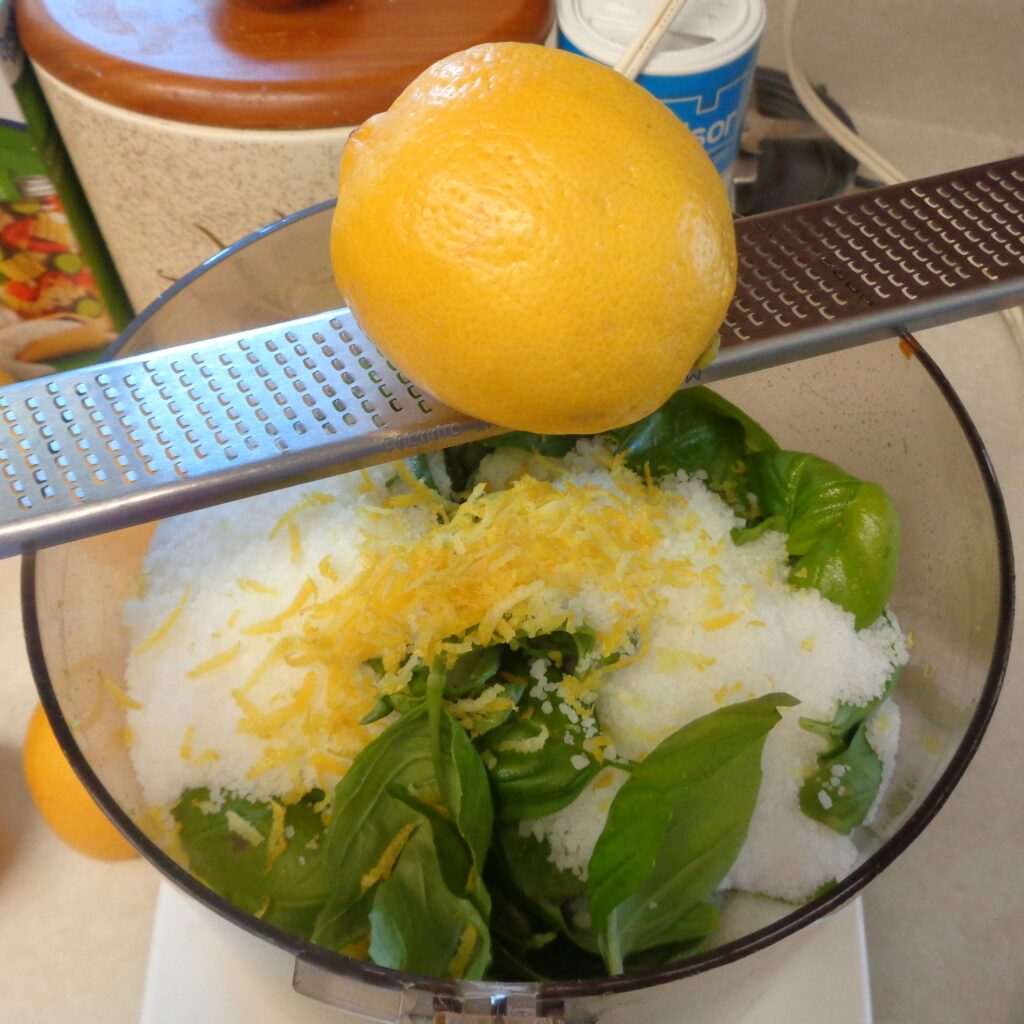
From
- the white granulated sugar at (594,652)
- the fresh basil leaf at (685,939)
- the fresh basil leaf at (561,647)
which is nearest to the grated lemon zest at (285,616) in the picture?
the white granulated sugar at (594,652)

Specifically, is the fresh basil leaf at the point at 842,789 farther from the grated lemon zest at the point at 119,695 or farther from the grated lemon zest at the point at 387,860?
the grated lemon zest at the point at 119,695

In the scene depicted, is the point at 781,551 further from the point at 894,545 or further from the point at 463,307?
the point at 463,307

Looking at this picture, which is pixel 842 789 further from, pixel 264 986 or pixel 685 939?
pixel 264 986

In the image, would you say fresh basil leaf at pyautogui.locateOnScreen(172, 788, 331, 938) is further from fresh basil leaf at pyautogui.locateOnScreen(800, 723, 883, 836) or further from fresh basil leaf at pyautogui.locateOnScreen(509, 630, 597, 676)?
fresh basil leaf at pyautogui.locateOnScreen(800, 723, 883, 836)

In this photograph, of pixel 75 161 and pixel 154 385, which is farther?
pixel 75 161

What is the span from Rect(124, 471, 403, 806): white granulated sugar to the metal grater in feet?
0.38

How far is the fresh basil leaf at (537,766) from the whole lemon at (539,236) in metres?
0.18

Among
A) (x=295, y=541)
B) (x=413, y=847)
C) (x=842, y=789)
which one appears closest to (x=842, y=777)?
(x=842, y=789)

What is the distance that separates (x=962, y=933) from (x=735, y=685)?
0.33 m

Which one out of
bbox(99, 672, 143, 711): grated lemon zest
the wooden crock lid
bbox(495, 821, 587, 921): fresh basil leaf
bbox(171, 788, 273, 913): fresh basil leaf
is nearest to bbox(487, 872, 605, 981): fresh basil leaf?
bbox(495, 821, 587, 921): fresh basil leaf

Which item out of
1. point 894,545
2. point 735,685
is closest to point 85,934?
point 735,685

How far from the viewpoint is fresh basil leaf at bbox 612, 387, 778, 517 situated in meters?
0.60

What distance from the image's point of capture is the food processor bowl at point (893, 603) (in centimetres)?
39

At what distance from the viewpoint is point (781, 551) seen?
565mm
